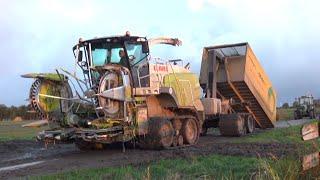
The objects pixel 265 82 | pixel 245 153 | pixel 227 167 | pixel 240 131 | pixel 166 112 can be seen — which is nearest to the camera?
pixel 227 167

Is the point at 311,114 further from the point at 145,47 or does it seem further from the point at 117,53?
the point at 117,53

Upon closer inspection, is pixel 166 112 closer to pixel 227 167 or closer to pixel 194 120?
pixel 194 120

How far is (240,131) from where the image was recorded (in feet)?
77.8

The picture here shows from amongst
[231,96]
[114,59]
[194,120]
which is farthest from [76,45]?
[231,96]

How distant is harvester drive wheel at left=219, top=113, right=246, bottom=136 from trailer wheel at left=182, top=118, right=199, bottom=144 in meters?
3.72

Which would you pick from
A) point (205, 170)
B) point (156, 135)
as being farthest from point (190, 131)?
point (205, 170)

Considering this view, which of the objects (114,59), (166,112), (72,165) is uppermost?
(114,59)

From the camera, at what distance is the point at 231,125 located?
23469 mm

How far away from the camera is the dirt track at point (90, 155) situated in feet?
45.2

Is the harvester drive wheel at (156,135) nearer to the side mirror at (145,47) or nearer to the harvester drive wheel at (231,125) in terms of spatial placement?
the side mirror at (145,47)

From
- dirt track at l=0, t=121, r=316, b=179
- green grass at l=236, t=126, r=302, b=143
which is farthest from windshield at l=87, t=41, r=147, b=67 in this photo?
green grass at l=236, t=126, r=302, b=143

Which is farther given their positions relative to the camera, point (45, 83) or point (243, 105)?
point (243, 105)

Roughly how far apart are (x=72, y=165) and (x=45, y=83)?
11.5ft

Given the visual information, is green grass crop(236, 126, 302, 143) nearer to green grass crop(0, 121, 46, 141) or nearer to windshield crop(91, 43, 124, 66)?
windshield crop(91, 43, 124, 66)
